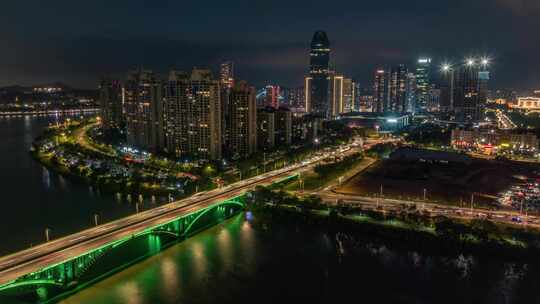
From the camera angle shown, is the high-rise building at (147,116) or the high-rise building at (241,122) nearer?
the high-rise building at (241,122)

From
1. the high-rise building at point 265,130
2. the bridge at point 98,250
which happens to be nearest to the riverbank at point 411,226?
the bridge at point 98,250

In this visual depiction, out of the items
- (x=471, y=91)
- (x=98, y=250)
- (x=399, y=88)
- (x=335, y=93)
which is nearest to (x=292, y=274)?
(x=98, y=250)

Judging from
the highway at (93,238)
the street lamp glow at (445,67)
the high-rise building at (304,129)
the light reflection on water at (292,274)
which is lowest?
the light reflection on water at (292,274)

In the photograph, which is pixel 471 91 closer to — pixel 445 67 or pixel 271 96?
pixel 445 67

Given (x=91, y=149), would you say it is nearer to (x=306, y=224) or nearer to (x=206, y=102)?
(x=206, y=102)

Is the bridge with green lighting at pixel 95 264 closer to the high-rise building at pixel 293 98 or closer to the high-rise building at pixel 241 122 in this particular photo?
the high-rise building at pixel 241 122
